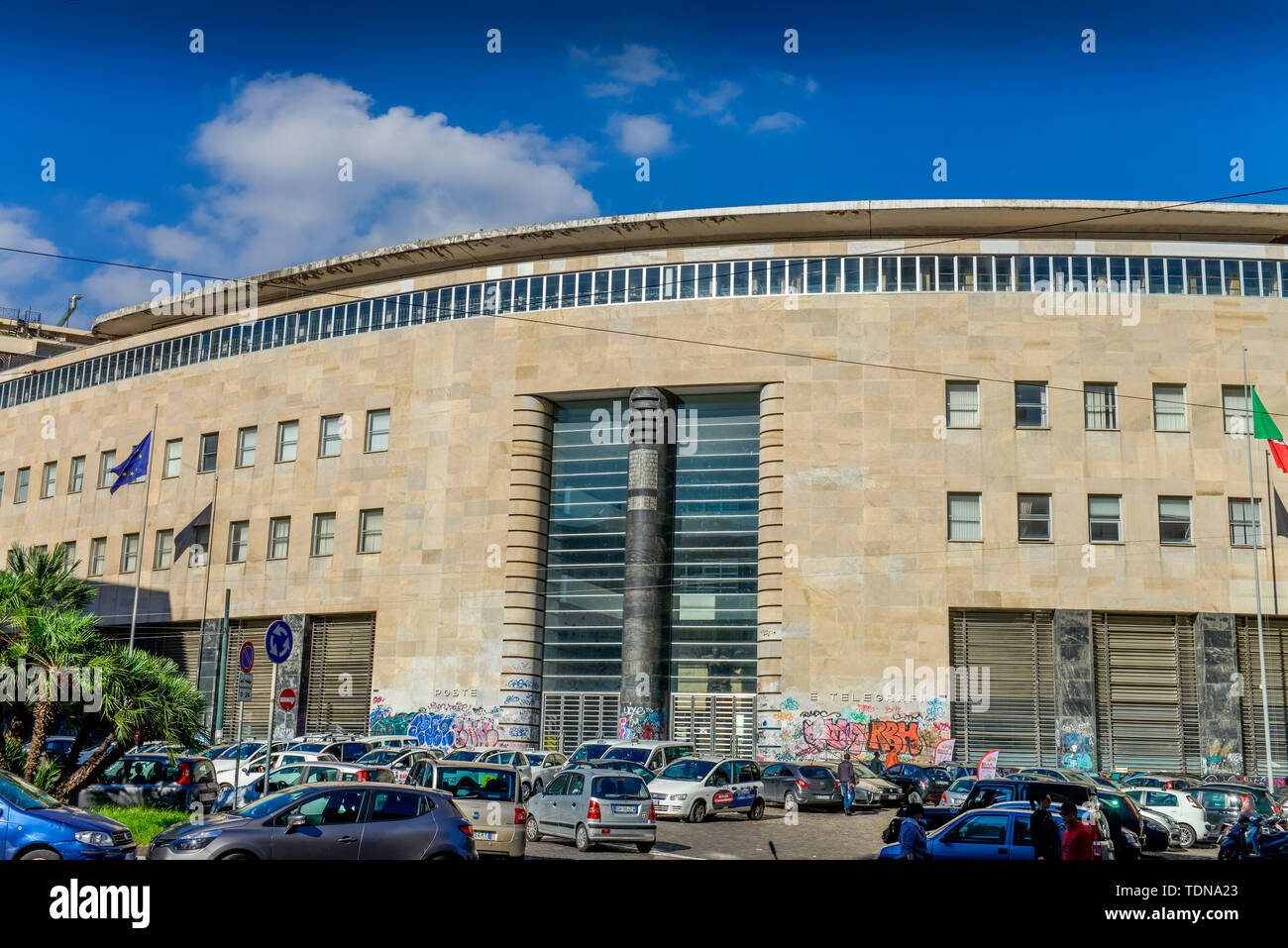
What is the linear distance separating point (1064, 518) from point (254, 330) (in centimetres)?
3473

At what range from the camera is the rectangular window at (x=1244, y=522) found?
41.2 meters

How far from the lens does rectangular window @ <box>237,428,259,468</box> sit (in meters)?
51.9

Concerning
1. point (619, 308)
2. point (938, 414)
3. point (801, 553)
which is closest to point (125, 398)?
point (619, 308)

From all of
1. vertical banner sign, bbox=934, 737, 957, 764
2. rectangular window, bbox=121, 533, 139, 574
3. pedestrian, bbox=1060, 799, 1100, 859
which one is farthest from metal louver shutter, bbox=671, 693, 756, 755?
pedestrian, bbox=1060, 799, 1100, 859

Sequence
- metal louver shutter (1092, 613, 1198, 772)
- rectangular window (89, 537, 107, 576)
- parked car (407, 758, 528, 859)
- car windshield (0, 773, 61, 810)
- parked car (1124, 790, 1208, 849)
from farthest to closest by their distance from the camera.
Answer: rectangular window (89, 537, 107, 576) < metal louver shutter (1092, 613, 1198, 772) < parked car (1124, 790, 1208, 849) < parked car (407, 758, 528, 859) < car windshield (0, 773, 61, 810)

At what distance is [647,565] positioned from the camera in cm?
4409

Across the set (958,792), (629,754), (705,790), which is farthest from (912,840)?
(629,754)

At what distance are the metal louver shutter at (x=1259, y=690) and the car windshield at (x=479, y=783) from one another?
30948mm

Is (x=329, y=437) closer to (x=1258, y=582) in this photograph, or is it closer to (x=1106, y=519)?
(x=1106, y=519)

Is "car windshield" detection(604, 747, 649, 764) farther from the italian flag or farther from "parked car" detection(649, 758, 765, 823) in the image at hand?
the italian flag

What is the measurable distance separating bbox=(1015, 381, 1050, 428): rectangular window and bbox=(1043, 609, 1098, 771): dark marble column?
6.74 m

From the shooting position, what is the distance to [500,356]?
47.1 metres
